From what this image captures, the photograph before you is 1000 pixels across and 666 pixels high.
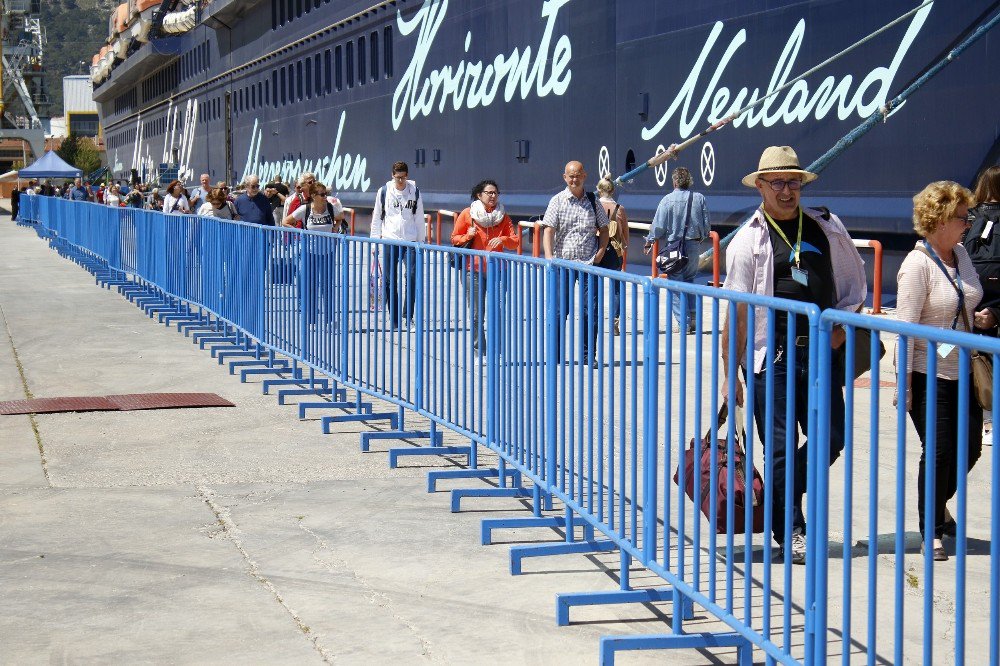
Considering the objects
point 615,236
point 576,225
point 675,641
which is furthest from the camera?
point 615,236

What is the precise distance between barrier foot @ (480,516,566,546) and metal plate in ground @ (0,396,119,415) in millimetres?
4488

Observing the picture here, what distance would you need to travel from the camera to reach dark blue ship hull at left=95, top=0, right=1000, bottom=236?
50.1 feet

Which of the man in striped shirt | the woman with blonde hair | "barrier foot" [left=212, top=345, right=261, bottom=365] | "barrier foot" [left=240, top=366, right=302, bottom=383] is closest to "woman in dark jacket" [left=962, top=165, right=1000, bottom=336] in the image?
the man in striped shirt

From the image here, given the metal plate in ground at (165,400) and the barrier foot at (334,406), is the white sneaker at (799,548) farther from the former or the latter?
the metal plate in ground at (165,400)

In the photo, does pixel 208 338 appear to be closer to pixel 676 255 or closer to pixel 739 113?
pixel 676 255

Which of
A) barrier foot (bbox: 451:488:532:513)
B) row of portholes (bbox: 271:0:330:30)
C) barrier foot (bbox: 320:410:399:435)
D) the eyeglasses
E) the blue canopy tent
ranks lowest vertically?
barrier foot (bbox: 451:488:532:513)

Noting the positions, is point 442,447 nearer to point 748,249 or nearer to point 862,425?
point 748,249

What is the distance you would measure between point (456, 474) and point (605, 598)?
2.31 meters

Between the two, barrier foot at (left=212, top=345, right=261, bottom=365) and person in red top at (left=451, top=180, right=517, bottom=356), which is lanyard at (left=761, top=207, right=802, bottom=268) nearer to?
person in red top at (left=451, top=180, right=517, bottom=356)

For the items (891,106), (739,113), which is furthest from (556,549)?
(739,113)

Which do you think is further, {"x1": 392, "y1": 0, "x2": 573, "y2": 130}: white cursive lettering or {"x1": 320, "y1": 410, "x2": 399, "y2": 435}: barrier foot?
{"x1": 392, "y1": 0, "x2": 573, "y2": 130}: white cursive lettering

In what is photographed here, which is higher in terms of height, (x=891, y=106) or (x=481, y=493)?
(x=891, y=106)

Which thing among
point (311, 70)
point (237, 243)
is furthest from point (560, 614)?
point (311, 70)

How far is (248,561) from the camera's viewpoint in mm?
6102
